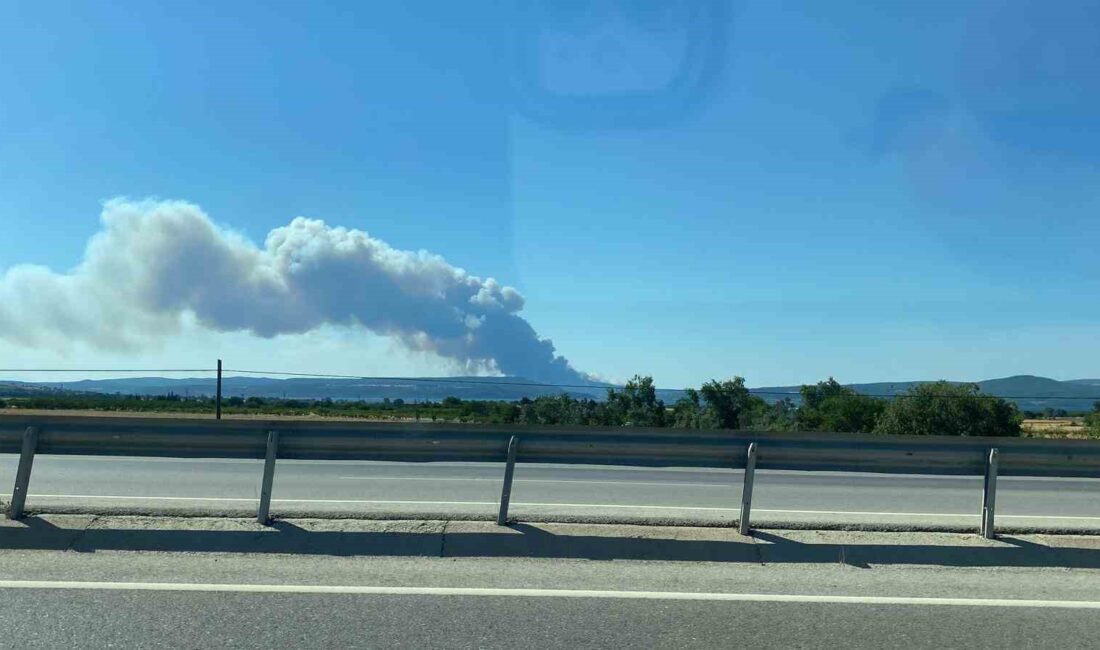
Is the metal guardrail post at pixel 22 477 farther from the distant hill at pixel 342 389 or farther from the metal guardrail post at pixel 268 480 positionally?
the distant hill at pixel 342 389

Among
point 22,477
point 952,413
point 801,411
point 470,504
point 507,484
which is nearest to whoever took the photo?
point 22,477

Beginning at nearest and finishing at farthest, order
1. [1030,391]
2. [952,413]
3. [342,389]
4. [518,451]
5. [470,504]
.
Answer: [518,451]
[470,504]
[342,389]
[952,413]
[1030,391]

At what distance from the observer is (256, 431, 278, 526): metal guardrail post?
7969 mm

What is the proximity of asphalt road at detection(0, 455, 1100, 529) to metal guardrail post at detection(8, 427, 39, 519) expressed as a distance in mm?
764

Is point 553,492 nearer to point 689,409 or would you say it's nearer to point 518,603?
point 518,603

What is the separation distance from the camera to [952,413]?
109 feet

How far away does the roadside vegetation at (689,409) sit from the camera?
24.7 meters

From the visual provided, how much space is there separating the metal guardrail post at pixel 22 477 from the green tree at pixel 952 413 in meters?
30.2

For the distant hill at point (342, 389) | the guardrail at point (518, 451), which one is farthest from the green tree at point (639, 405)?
the guardrail at point (518, 451)

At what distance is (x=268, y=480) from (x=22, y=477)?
219 centimetres

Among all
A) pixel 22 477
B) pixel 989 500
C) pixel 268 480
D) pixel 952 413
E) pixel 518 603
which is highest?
pixel 952 413

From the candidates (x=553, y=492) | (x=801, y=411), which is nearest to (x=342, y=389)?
(x=553, y=492)

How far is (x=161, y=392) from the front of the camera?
80.2 feet

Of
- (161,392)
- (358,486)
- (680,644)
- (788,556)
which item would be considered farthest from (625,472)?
(161,392)
